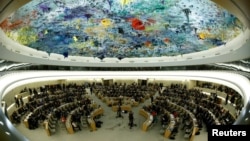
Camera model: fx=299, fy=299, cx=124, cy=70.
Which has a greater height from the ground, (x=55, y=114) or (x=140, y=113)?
(x=55, y=114)

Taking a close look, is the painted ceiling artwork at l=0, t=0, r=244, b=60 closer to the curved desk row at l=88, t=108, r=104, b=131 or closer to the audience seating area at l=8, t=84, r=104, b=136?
the audience seating area at l=8, t=84, r=104, b=136

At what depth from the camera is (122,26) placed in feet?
80.7

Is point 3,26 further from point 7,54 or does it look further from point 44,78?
point 44,78

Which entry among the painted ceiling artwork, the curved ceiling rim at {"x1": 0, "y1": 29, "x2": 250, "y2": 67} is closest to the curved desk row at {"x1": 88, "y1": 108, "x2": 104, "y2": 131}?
the curved ceiling rim at {"x1": 0, "y1": 29, "x2": 250, "y2": 67}

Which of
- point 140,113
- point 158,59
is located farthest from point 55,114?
Answer: point 158,59

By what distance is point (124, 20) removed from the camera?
2336cm

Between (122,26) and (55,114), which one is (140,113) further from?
(122,26)

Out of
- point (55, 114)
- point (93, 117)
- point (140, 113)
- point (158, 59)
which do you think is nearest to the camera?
point (55, 114)

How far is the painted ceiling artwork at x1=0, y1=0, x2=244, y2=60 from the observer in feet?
61.5

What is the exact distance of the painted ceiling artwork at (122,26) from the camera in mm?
18750

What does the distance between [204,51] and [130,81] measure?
14661mm

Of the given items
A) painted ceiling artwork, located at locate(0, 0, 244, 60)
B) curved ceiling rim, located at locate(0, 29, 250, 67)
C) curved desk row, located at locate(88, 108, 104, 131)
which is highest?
painted ceiling artwork, located at locate(0, 0, 244, 60)

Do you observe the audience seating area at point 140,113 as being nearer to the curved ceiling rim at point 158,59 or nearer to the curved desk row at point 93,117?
the curved desk row at point 93,117

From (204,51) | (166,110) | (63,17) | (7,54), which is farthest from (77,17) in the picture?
(204,51)
